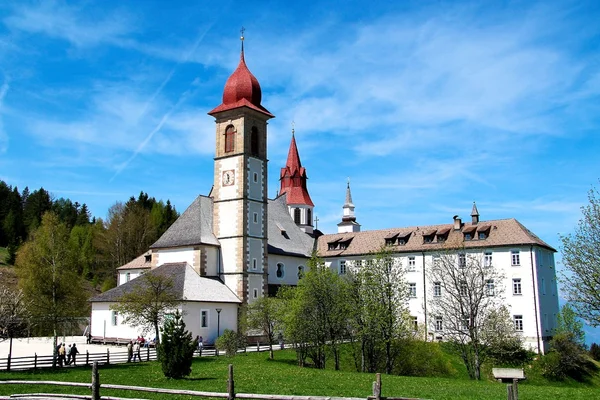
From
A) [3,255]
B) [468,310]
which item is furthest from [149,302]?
[3,255]

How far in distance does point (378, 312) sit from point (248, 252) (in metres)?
16.7

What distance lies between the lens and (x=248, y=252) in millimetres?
51312

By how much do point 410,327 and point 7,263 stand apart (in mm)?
75627

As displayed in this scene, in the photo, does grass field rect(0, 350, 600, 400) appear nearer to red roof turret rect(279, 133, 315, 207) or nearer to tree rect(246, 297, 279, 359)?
tree rect(246, 297, 279, 359)

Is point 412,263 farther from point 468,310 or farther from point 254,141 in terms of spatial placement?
point 254,141

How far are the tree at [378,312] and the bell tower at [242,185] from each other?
45.0 ft

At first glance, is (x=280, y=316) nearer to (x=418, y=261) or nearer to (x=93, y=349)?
(x=93, y=349)

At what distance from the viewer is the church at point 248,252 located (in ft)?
158

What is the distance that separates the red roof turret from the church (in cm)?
1802

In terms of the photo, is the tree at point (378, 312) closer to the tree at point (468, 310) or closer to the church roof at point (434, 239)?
the tree at point (468, 310)

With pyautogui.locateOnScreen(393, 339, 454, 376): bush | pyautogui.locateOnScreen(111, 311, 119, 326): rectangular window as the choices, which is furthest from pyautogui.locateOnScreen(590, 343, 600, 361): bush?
pyautogui.locateOnScreen(111, 311, 119, 326): rectangular window

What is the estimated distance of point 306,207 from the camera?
3002 inches

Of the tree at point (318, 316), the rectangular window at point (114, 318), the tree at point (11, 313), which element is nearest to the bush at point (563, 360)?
the tree at point (318, 316)

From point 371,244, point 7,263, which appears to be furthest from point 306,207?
point 7,263
